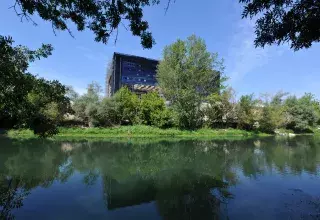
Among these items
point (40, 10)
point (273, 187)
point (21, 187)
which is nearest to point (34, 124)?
point (40, 10)

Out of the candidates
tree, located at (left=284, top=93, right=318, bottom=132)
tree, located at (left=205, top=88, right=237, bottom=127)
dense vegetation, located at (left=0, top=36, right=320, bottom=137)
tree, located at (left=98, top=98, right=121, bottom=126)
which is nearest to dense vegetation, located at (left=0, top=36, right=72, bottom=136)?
dense vegetation, located at (left=0, top=36, right=320, bottom=137)

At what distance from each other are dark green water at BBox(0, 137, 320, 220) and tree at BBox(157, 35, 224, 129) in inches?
733

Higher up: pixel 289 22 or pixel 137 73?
pixel 137 73

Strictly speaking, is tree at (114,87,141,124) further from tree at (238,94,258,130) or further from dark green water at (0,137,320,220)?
dark green water at (0,137,320,220)

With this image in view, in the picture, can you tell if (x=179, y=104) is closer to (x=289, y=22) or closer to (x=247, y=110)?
(x=247, y=110)

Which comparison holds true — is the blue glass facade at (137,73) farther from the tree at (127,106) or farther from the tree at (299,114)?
the tree at (299,114)

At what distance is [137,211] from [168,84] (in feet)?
87.3

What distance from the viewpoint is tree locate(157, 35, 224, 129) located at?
31.7 meters

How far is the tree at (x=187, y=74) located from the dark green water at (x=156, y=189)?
18613 millimetres

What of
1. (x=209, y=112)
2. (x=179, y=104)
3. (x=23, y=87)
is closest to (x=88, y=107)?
(x=179, y=104)

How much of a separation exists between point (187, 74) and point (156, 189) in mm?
24894

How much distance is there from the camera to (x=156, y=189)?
8414 mm

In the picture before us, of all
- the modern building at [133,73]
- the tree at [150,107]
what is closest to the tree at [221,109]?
the tree at [150,107]

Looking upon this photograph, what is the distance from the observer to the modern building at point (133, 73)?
38.8 metres
